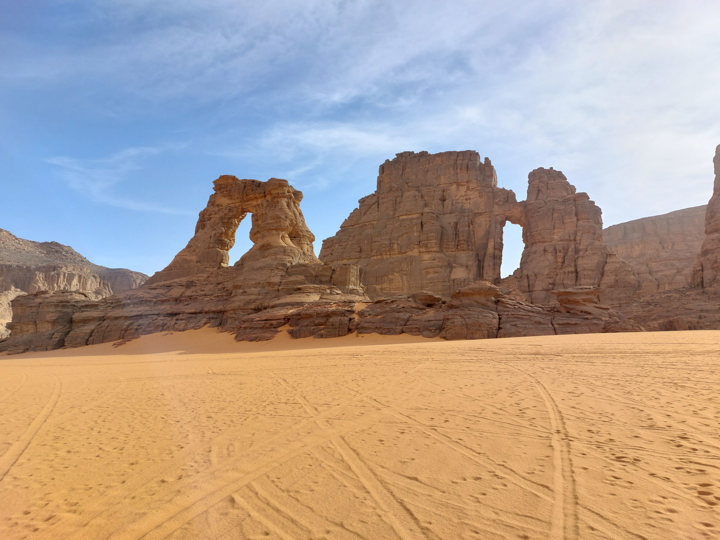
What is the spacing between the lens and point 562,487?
3574mm

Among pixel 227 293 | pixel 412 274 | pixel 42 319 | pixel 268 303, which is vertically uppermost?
pixel 412 274

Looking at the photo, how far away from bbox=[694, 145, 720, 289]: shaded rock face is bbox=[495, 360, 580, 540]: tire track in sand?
36.8 m

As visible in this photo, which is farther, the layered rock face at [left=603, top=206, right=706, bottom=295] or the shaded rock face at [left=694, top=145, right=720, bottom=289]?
the layered rock face at [left=603, top=206, right=706, bottom=295]

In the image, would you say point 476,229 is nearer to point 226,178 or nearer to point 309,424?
point 226,178

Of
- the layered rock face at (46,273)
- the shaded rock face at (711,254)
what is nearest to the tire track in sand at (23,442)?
the shaded rock face at (711,254)

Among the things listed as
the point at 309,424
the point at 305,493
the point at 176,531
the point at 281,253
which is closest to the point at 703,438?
the point at 305,493

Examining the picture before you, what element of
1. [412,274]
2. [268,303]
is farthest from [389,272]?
[268,303]

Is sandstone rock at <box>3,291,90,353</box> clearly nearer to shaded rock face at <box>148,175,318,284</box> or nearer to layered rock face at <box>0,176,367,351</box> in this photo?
layered rock face at <box>0,176,367,351</box>

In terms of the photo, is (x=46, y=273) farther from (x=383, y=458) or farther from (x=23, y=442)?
(x=383, y=458)

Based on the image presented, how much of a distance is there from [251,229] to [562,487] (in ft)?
106

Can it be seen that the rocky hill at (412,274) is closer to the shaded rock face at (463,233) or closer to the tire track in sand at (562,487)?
the shaded rock face at (463,233)

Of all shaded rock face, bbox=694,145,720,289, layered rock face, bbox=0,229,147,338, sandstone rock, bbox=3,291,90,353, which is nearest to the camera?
sandstone rock, bbox=3,291,90,353

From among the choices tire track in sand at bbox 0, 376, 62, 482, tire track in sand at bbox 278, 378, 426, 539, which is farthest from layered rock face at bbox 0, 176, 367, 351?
tire track in sand at bbox 278, 378, 426, 539

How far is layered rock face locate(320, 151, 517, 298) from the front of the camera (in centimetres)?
5453
